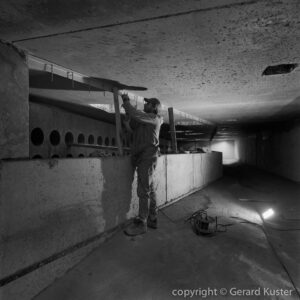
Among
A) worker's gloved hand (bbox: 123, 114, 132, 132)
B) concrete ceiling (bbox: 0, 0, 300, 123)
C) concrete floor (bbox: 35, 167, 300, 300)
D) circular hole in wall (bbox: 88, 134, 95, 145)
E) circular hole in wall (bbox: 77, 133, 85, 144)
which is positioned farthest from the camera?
circular hole in wall (bbox: 88, 134, 95, 145)

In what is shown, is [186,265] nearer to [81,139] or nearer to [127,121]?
[127,121]

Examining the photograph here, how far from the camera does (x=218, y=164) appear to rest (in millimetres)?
7539

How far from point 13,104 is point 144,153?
5.04ft

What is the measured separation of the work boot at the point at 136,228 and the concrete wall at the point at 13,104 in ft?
4.82

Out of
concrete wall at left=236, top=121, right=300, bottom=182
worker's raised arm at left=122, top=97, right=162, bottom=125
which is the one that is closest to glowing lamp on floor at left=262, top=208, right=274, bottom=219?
worker's raised arm at left=122, top=97, right=162, bottom=125

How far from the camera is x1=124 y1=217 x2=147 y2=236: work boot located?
2547 millimetres

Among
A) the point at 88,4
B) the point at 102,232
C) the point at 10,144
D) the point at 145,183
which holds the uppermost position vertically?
the point at 88,4

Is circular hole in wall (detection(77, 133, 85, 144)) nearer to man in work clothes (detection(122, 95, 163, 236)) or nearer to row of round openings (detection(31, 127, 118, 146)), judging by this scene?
row of round openings (detection(31, 127, 118, 146))

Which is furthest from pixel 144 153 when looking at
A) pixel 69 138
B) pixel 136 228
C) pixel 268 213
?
pixel 69 138

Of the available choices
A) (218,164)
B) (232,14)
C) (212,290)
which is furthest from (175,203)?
(218,164)

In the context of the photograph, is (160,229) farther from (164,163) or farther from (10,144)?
(10,144)

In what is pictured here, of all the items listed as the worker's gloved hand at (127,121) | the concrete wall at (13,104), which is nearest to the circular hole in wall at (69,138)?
the worker's gloved hand at (127,121)

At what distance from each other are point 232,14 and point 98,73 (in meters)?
1.72

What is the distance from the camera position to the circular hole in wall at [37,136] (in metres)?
4.33
